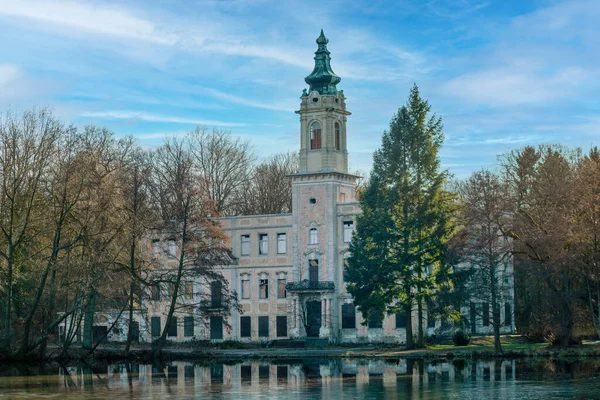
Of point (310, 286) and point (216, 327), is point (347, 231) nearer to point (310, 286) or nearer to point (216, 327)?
point (310, 286)

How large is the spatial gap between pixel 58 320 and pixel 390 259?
18.2 metres

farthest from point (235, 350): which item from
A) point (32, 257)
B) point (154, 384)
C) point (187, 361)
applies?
point (154, 384)

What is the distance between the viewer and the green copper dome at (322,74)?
64812 millimetres

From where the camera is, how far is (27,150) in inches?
1934

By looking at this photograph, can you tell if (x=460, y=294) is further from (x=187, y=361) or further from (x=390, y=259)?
(x=187, y=361)

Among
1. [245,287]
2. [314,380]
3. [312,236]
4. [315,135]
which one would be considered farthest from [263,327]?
[314,380]

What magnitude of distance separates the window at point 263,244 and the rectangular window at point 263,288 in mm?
1747

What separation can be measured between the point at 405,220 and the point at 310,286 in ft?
33.2

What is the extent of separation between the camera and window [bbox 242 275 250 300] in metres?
66.6

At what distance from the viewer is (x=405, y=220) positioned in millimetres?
56031

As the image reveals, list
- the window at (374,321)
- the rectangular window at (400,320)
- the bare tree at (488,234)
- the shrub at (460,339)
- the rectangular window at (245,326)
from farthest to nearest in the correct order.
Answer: the rectangular window at (245,326)
the window at (374,321)
the rectangular window at (400,320)
the shrub at (460,339)
the bare tree at (488,234)

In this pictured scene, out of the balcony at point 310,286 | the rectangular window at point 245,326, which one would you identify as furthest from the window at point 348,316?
the rectangular window at point 245,326

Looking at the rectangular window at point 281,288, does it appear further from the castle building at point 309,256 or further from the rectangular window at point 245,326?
the rectangular window at point 245,326

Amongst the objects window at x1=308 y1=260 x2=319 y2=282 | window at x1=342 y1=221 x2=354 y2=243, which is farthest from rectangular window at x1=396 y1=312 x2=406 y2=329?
window at x1=308 y1=260 x2=319 y2=282
